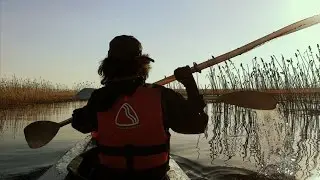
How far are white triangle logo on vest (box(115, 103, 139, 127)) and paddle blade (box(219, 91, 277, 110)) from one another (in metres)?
1.10

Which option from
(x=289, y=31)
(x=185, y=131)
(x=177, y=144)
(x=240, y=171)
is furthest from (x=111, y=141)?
(x=177, y=144)

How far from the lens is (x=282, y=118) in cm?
1252

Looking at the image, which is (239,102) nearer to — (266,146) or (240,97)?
(240,97)

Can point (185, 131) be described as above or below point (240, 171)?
above

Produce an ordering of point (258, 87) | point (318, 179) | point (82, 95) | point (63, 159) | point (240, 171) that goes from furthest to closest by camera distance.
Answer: point (258, 87)
point (240, 171)
point (318, 179)
point (63, 159)
point (82, 95)

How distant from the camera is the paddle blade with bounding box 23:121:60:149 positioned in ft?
12.4

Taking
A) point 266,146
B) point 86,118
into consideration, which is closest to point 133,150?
point 86,118

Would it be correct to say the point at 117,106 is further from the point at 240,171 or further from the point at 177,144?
the point at 177,144

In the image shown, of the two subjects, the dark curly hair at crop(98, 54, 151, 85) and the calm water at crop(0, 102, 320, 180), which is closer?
the dark curly hair at crop(98, 54, 151, 85)

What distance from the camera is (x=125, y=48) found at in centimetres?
263

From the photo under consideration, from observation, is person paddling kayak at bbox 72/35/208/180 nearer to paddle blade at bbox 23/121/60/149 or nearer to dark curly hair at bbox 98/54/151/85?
dark curly hair at bbox 98/54/151/85

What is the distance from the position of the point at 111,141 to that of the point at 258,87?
10095 millimetres

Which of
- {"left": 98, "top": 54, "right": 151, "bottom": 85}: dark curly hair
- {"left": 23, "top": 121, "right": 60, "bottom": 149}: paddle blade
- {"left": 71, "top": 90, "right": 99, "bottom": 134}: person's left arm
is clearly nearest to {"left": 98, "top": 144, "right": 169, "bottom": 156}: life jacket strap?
{"left": 71, "top": 90, "right": 99, "bottom": 134}: person's left arm

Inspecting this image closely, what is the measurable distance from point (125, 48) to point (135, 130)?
559 millimetres
